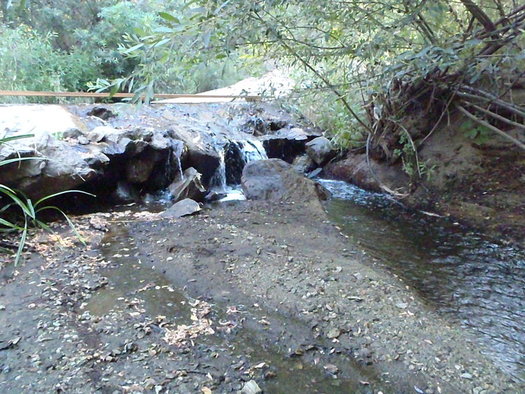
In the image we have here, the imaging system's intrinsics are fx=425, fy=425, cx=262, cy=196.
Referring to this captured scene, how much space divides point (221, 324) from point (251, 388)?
0.64 meters

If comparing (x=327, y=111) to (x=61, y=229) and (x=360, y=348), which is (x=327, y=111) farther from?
(x=360, y=348)

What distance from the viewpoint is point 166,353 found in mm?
2387

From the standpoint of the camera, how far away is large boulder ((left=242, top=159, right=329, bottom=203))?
591 centimetres

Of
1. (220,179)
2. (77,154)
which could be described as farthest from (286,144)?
(77,154)

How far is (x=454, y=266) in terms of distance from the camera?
384cm

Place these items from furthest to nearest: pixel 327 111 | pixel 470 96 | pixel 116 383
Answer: pixel 327 111 → pixel 470 96 → pixel 116 383

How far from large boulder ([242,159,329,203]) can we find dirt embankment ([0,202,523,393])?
1917 millimetres

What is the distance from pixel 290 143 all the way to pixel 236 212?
3.74m

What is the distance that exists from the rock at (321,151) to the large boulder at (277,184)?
1713mm

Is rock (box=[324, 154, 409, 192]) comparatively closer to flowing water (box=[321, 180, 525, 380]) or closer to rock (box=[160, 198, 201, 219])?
flowing water (box=[321, 180, 525, 380])

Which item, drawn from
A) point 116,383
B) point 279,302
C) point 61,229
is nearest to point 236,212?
point 61,229

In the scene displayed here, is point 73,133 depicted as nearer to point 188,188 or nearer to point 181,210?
point 188,188

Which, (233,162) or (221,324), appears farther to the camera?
(233,162)

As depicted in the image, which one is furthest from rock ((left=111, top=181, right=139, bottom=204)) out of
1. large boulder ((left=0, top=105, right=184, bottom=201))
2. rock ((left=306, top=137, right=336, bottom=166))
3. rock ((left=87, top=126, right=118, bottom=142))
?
rock ((left=306, top=137, right=336, bottom=166))
